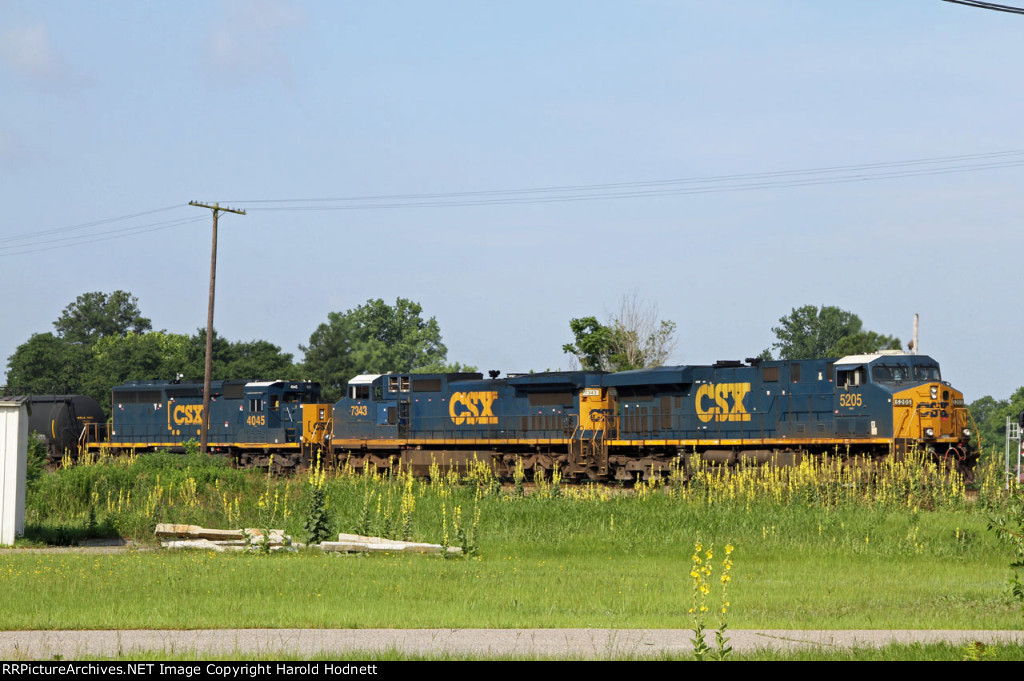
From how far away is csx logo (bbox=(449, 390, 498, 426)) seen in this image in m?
38.1

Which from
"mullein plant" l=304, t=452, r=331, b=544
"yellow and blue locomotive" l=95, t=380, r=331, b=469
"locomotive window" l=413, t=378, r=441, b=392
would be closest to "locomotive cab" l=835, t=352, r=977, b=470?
"locomotive window" l=413, t=378, r=441, b=392

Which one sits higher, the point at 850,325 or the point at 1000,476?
the point at 850,325

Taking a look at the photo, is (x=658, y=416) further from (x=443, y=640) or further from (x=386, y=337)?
(x=386, y=337)

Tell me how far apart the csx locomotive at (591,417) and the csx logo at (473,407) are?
48mm

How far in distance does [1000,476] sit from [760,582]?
1624 cm

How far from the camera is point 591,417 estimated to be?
35656 millimetres

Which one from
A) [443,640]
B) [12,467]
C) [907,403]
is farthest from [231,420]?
[443,640]

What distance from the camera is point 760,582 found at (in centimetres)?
1559

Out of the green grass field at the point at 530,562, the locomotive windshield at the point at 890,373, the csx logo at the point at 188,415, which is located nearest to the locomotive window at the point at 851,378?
the locomotive windshield at the point at 890,373

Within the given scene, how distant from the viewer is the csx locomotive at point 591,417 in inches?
1204

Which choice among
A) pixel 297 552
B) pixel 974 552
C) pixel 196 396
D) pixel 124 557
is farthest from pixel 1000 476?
pixel 196 396

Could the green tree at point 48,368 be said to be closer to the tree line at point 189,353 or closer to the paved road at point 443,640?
the tree line at point 189,353

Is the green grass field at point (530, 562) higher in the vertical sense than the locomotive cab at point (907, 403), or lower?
lower
